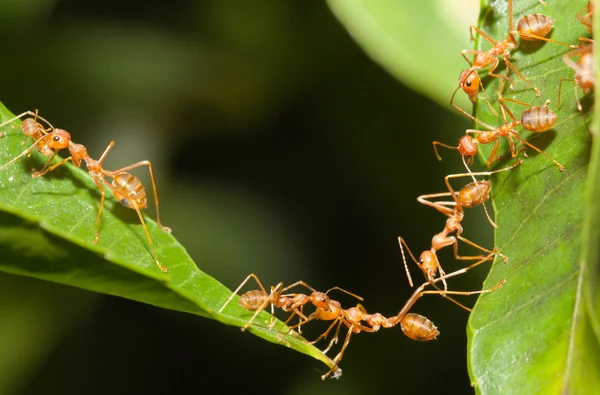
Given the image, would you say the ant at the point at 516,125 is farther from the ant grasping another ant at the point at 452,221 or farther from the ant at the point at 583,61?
the ant grasping another ant at the point at 452,221

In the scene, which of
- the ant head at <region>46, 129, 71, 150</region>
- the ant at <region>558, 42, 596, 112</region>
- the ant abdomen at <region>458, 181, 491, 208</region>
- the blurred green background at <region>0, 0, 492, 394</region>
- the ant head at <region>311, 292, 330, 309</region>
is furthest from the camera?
the blurred green background at <region>0, 0, 492, 394</region>

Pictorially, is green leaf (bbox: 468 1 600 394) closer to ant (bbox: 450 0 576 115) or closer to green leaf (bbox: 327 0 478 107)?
ant (bbox: 450 0 576 115)

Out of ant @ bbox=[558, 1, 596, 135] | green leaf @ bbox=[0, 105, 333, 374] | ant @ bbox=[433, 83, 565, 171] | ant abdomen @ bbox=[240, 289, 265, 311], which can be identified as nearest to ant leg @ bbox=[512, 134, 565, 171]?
ant @ bbox=[433, 83, 565, 171]

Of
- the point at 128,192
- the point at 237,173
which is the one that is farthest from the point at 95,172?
the point at 237,173

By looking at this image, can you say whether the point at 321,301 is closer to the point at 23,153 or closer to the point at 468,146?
the point at 468,146

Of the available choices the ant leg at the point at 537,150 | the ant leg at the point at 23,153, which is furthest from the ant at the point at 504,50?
the ant leg at the point at 23,153

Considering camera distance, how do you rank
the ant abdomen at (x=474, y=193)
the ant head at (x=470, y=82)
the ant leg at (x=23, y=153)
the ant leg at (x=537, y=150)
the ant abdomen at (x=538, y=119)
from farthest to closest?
1. the ant abdomen at (x=474, y=193)
2. the ant head at (x=470, y=82)
3. the ant leg at (x=23, y=153)
4. the ant abdomen at (x=538, y=119)
5. the ant leg at (x=537, y=150)
